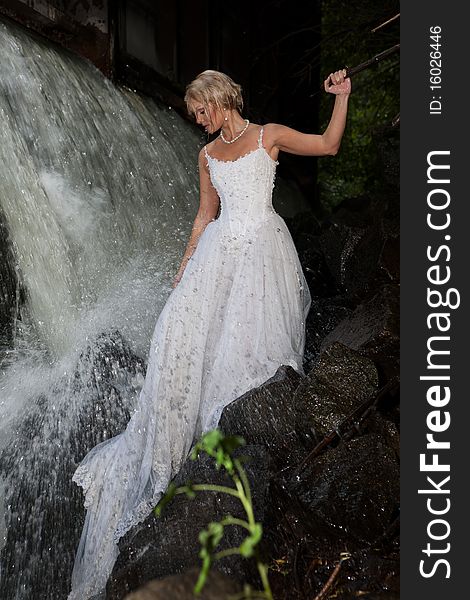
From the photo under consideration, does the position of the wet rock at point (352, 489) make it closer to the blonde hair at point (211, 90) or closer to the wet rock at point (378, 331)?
the wet rock at point (378, 331)

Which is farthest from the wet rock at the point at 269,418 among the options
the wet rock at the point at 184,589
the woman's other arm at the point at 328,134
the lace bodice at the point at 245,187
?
the wet rock at the point at 184,589

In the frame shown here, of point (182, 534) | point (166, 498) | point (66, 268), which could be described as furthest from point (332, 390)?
point (66, 268)

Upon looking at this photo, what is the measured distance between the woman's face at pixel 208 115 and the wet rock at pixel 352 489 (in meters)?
1.79

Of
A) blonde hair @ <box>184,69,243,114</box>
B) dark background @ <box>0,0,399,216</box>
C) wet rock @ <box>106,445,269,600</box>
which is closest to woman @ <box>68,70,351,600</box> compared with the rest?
blonde hair @ <box>184,69,243,114</box>

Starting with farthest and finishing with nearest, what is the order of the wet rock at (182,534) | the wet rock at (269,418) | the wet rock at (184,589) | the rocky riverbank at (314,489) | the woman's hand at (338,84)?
the wet rock at (269,418), the woman's hand at (338,84), the wet rock at (182,534), the rocky riverbank at (314,489), the wet rock at (184,589)

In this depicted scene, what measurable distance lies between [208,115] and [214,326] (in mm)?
1078

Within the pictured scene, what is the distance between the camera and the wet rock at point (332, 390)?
165 inches

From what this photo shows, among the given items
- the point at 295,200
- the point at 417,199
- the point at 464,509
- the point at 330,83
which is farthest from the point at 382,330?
the point at 295,200

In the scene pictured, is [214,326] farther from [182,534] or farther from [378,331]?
[182,534]

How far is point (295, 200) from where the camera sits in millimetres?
14258

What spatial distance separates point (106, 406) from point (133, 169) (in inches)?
147

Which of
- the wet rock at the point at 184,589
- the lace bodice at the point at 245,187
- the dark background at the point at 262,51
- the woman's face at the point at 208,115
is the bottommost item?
the wet rock at the point at 184,589

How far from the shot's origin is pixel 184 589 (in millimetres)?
1817

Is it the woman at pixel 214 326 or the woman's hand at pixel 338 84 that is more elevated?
the woman's hand at pixel 338 84
